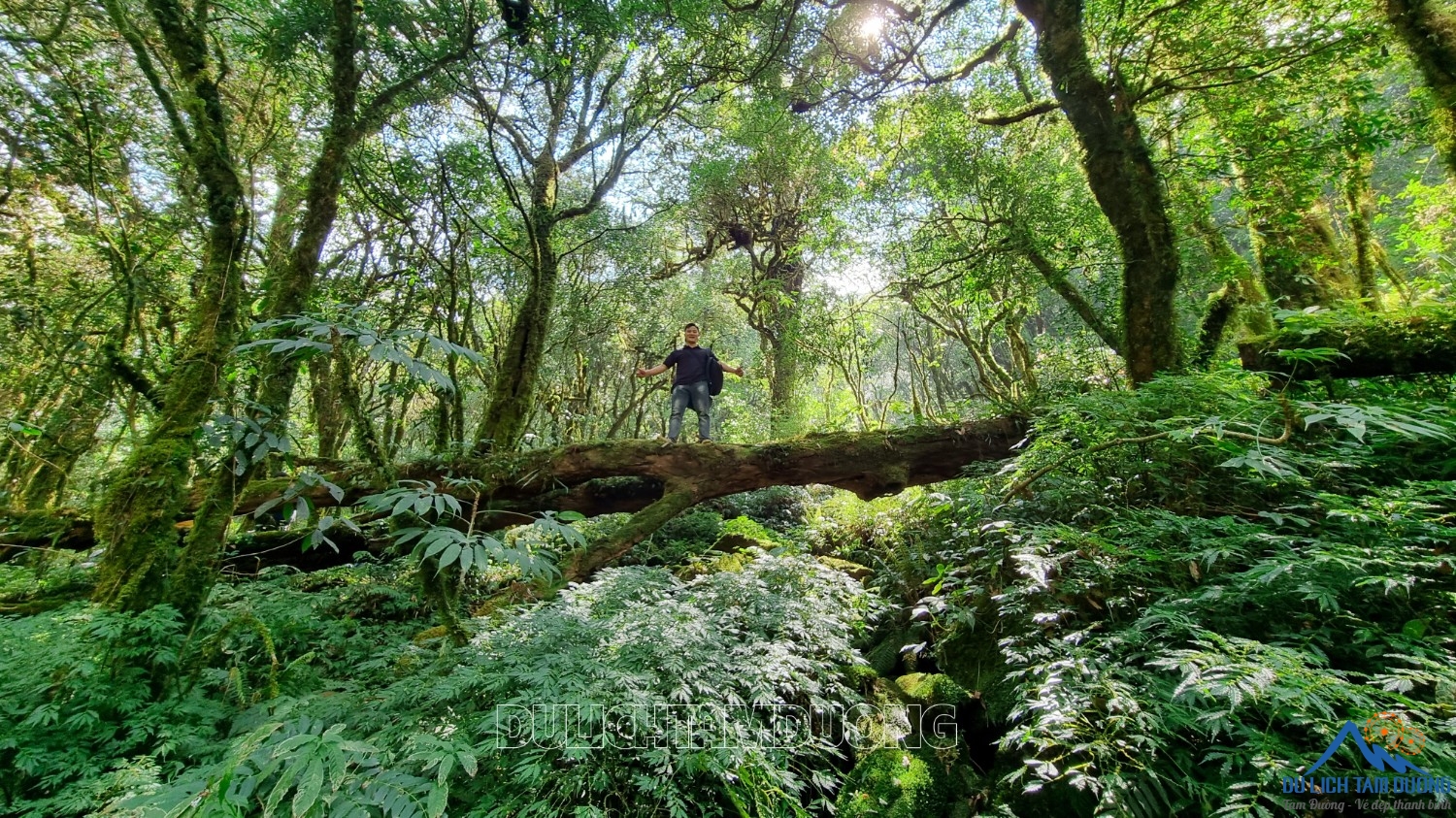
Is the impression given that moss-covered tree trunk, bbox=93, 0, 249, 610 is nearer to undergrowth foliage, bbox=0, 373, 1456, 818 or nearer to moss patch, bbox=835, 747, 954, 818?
undergrowth foliage, bbox=0, 373, 1456, 818

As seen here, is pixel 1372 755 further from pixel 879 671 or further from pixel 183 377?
pixel 183 377

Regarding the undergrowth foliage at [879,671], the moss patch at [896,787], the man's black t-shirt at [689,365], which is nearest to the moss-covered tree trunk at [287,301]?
the undergrowth foliage at [879,671]

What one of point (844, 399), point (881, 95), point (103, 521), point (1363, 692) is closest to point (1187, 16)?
point (881, 95)

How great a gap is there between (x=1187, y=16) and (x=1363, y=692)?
6664 millimetres

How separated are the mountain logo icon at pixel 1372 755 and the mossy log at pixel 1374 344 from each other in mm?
2929

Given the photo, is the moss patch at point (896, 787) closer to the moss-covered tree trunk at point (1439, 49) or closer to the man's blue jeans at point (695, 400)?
the man's blue jeans at point (695, 400)

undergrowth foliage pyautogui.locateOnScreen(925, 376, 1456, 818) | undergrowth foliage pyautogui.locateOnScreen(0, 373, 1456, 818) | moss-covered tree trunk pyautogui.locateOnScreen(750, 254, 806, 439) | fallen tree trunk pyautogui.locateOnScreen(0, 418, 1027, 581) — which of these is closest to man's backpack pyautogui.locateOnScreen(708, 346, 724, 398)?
fallen tree trunk pyautogui.locateOnScreen(0, 418, 1027, 581)

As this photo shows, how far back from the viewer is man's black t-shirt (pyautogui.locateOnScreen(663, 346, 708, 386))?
7383 mm

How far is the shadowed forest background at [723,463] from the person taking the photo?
7.62 feet

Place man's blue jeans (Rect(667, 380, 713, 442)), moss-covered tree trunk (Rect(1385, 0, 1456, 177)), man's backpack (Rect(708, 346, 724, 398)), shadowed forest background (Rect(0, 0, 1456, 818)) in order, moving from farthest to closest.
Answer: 1. man's backpack (Rect(708, 346, 724, 398))
2. man's blue jeans (Rect(667, 380, 713, 442))
3. moss-covered tree trunk (Rect(1385, 0, 1456, 177))
4. shadowed forest background (Rect(0, 0, 1456, 818))

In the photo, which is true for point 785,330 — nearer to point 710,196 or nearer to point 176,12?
point 710,196

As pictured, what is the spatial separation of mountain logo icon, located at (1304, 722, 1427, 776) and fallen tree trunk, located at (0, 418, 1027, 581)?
400 centimetres

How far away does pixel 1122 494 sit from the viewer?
13.9 feet

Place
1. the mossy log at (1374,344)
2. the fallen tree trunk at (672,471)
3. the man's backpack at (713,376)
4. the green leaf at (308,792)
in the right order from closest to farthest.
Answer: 1. the green leaf at (308,792)
2. the mossy log at (1374,344)
3. the fallen tree trunk at (672,471)
4. the man's backpack at (713,376)
